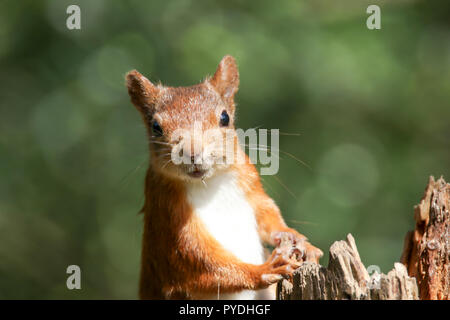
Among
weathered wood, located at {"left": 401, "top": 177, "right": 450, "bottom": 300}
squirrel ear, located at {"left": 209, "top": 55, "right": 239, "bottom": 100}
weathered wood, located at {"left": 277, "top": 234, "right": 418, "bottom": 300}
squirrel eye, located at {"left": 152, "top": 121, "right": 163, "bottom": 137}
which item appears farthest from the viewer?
squirrel ear, located at {"left": 209, "top": 55, "right": 239, "bottom": 100}

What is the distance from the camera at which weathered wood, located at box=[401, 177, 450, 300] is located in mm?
3182

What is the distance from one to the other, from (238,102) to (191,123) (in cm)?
255

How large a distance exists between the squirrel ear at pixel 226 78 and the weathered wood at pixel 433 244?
4.92 ft

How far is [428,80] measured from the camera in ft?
20.3

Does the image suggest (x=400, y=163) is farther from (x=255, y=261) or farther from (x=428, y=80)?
(x=255, y=261)

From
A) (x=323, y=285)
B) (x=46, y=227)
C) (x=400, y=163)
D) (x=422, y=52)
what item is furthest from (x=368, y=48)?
(x=46, y=227)

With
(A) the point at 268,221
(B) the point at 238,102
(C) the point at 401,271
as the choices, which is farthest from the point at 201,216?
(B) the point at 238,102

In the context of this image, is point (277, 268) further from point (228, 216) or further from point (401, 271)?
point (401, 271)

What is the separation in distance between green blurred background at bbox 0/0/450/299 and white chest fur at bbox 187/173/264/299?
1.92m

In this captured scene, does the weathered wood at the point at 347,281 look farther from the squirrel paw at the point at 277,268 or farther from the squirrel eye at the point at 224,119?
the squirrel eye at the point at 224,119

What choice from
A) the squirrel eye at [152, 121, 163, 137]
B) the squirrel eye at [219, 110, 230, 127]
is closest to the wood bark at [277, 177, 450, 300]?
the squirrel eye at [219, 110, 230, 127]

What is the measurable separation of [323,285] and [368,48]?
3.44m

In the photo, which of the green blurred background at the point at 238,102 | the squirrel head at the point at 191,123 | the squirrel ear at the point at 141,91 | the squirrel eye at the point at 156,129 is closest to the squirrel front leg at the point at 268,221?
the squirrel head at the point at 191,123

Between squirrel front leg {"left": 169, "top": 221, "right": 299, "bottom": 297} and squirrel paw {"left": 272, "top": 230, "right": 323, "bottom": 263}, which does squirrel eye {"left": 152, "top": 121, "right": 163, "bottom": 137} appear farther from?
squirrel paw {"left": 272, "top": 230, "right": 323, "bottom": 263}
